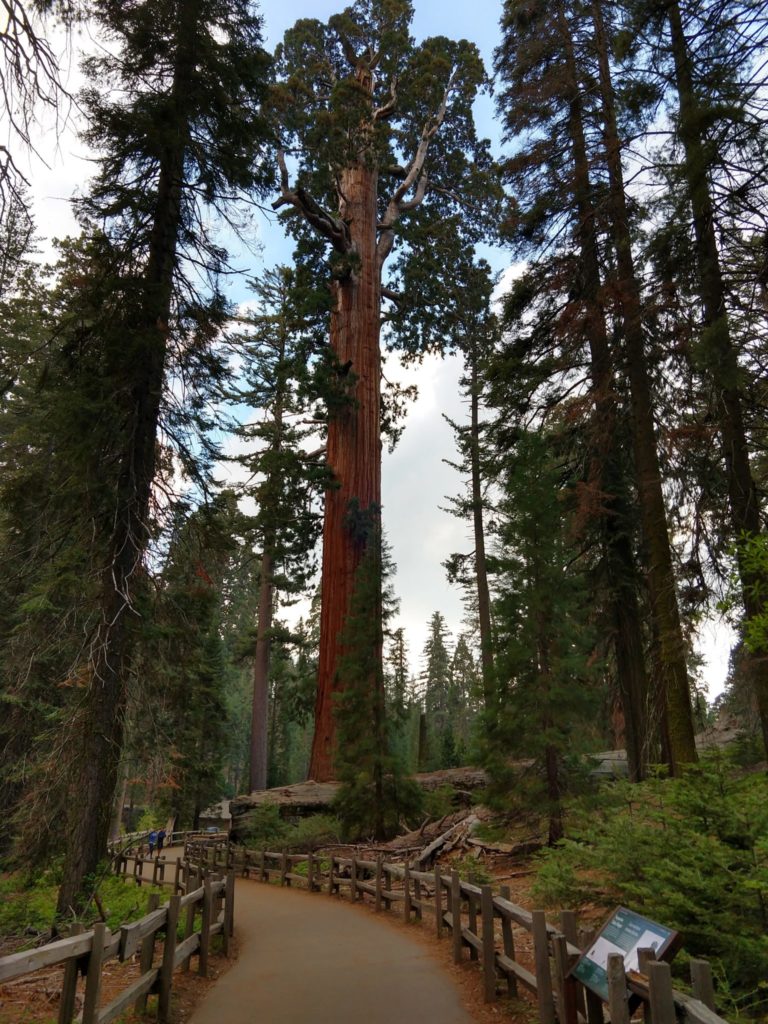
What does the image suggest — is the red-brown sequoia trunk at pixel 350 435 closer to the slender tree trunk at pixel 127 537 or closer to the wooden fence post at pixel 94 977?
the slender tree trunk at pixel 127 537

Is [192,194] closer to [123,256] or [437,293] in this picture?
[123,256]

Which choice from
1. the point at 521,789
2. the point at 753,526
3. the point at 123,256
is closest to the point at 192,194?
the point at 123,256

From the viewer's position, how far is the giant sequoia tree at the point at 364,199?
17.4 m

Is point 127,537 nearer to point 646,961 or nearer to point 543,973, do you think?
point 543,973

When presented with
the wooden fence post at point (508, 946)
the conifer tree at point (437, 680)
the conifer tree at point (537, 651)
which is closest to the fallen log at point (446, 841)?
the conifer tree at point (537, 651)

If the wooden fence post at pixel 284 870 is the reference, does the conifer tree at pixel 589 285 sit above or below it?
above

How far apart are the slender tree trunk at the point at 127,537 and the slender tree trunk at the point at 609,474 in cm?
666

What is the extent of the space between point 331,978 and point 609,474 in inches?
403

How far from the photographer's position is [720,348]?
7.68 meters

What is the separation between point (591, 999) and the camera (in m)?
4.07

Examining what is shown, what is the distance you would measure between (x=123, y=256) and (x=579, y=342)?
7.68 metres

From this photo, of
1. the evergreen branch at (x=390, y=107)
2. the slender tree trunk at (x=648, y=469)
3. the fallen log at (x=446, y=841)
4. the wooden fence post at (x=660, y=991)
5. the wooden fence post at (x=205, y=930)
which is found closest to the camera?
the wooden fence post at (x=660, y=991)

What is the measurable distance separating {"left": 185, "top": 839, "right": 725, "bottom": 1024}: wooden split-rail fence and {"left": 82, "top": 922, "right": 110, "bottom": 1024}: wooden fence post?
3.11m

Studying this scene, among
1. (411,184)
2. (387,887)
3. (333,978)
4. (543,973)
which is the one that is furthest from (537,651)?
(411,184)
